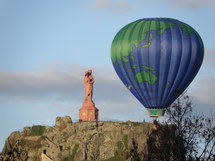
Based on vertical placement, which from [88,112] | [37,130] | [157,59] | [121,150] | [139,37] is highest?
[139,37]

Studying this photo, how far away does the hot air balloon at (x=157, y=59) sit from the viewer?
69438 mm

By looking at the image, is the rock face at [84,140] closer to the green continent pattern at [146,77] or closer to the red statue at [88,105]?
the red statue at [88,105]

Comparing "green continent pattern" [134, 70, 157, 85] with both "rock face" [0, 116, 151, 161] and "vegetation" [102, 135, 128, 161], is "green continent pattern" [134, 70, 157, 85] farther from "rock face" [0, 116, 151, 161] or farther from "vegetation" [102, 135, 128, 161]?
"vegetation" [102, 135, 128, 161]

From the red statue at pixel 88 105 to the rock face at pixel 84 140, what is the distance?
1.44m

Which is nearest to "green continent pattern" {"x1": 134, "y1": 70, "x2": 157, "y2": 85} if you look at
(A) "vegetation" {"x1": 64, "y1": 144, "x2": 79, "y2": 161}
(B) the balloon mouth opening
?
(B) the balloon mouth opening

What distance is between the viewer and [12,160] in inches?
1155

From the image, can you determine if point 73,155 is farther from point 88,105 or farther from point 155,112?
point 155,112

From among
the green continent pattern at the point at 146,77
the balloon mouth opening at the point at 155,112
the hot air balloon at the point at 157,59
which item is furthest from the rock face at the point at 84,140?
the green continent pattern at the point at 146,77

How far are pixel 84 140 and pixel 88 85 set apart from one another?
10975 millimetres

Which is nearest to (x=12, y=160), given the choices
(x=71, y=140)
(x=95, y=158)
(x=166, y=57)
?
(x=166, y=57)

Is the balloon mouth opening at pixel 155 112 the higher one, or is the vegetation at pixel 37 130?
the vegetation at pixel 37 130

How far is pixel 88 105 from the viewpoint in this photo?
116062 mm

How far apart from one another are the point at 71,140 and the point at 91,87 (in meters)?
11.3

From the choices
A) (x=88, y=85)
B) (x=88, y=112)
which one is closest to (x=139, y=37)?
(x=88, y=85)
